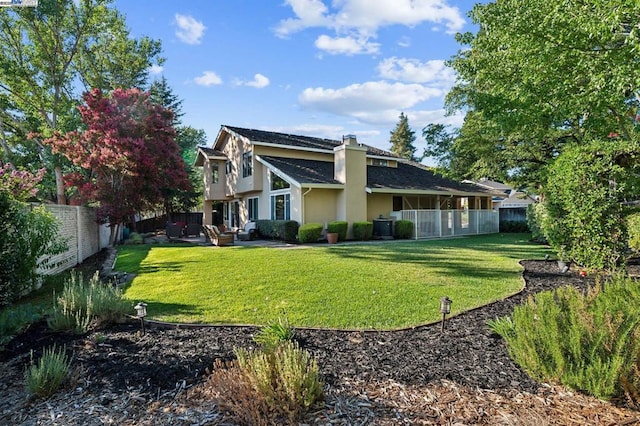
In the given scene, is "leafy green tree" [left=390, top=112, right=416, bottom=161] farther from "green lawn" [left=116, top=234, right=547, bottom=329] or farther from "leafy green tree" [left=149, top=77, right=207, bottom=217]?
"green lawn" [left=116, top=234, right=547, bottom=329]

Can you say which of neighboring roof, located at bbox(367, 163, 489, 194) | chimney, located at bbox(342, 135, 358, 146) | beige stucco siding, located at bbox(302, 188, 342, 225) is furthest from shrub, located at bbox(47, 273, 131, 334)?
neighboring roof, located at bbox(367, 163, 489, 194)

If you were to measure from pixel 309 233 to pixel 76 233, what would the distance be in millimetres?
9168

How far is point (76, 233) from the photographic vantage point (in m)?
11.7

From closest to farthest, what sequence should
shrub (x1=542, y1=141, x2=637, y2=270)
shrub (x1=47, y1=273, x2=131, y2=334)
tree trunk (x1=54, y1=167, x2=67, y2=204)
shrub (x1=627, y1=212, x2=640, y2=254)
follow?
shrub (x1=47, y1=273, x2=131, y2=334) < shrub (x1=627, y1=212, x2=640, y2=254) < shrub (x1=542, y1=141, x2=637, y2=270) < tree trunk (x1=54, y1=167, x2=67, y2=204)

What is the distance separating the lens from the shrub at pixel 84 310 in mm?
4715

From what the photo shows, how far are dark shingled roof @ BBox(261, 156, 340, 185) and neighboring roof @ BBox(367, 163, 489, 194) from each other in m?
2.58

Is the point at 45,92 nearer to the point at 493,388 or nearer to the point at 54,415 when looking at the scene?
the point at 54,415

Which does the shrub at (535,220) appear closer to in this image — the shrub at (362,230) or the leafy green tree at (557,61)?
the leafy green tree at (557,61)

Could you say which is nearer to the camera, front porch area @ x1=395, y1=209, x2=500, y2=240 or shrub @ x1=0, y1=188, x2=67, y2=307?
shrub @ x1=0, y1=188, x2=67, y2=307

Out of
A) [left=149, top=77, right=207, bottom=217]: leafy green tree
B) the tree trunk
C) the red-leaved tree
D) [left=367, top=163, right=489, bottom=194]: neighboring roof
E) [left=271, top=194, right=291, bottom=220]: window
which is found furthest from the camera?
[left=149, top=77, right=207, bottom=217]: leafy green tree

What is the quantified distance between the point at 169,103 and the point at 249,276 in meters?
35.7

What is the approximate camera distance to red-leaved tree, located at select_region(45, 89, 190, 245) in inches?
609

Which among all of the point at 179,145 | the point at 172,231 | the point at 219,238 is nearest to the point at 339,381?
the point at 219,238

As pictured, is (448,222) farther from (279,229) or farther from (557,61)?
(557,61)
